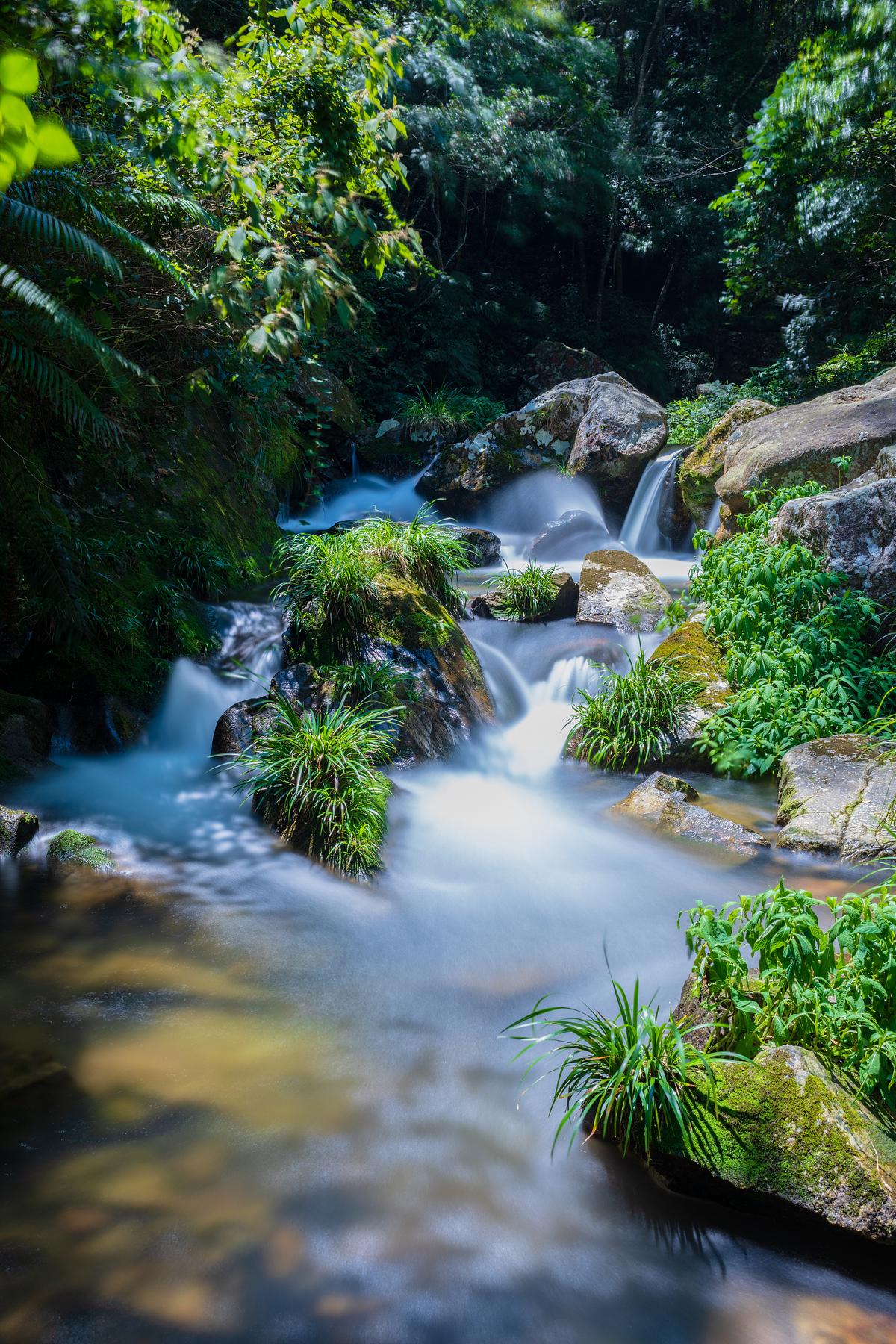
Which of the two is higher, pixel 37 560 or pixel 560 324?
pixel 560 324

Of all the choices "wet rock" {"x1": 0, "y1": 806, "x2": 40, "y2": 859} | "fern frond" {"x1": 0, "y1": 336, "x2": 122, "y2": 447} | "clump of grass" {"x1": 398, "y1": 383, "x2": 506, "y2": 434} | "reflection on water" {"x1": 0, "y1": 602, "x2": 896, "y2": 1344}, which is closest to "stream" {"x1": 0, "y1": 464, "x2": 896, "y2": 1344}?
"reflection on water" {"x1": 0, "y1": 602, "x2": 896, "y2": 1344}

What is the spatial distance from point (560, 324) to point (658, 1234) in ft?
68.5

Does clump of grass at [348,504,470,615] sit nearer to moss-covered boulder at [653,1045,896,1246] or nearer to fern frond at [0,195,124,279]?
fern frond at [0,195,124,279]

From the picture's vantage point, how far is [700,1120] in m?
2.71

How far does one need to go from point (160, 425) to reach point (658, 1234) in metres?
8.61

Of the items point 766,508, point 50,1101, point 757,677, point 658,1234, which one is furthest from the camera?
point 766,508

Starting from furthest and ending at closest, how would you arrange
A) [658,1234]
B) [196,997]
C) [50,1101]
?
1. [196,997]
2. [50,1101]
3. [658,1234]

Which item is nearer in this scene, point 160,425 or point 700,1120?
point 700,1120

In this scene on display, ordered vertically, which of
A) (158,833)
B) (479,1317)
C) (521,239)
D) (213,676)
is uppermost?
(521,239)

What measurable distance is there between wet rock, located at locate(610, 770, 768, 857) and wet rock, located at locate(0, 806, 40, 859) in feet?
12.1

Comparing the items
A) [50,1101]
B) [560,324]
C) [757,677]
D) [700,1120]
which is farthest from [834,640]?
[560,324]

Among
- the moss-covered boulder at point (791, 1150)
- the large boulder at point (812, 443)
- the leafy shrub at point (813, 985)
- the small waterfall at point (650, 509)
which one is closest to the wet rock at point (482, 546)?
the small waterfall at point (650, 509)

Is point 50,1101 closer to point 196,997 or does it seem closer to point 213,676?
point 196,997

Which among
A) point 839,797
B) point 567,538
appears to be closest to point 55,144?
point 839,797
